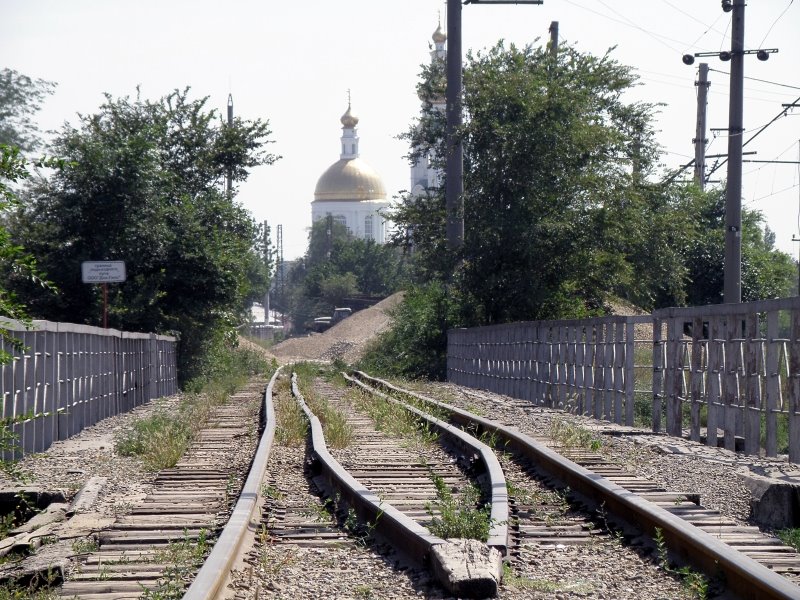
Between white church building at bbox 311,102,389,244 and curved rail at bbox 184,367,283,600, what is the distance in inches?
6903

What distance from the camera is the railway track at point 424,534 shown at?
599 centimetres

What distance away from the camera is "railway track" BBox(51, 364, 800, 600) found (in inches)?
236

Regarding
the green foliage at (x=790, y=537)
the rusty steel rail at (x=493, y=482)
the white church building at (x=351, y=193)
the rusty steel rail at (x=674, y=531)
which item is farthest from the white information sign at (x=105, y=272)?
the white church building at (x=351, y=193)

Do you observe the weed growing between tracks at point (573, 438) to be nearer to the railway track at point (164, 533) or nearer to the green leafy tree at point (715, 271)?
the railway track at point (164, 533)

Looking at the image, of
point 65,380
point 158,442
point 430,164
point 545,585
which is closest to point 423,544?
point 545,585

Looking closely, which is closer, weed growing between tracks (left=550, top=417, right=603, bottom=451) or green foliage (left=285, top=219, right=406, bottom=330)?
weed growing between tracks (left=550, top=417, right=603, bottom=451)

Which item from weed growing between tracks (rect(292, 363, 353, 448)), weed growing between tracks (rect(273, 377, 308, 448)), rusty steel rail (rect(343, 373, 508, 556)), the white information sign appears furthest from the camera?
the white information sign

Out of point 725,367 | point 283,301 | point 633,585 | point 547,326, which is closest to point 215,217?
point 547,326

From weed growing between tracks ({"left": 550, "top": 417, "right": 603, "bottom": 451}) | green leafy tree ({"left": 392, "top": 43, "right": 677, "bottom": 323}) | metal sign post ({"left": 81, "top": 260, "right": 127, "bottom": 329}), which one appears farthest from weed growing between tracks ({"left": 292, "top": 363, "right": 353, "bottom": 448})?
green leafy tree ({"left": 392, "top": 43, "right": 677, "bottom": 323})

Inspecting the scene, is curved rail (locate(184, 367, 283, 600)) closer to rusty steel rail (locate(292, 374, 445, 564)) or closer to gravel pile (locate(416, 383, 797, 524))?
rusty steel rail (locate(292, 374, 445, 564))

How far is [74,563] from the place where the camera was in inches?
264

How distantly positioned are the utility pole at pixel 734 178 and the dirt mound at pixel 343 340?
4366 centimetres

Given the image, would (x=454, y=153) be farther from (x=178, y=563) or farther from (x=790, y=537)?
(x=178, y=563)

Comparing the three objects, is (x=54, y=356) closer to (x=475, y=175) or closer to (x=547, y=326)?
(x=547, y=326)
